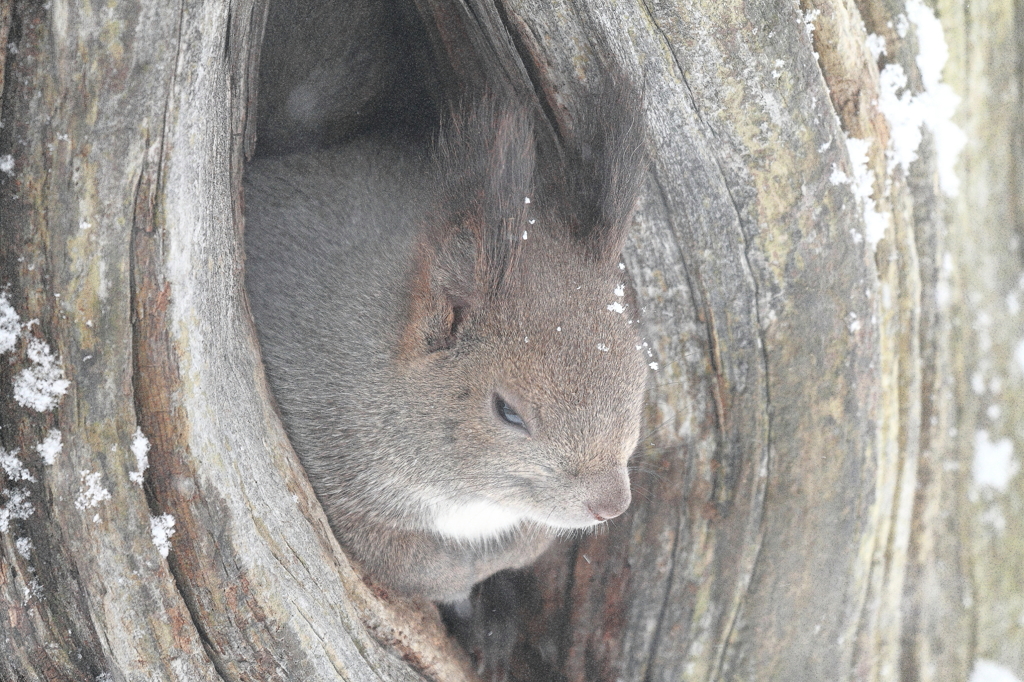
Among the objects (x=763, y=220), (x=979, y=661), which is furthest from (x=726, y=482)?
(x=979, y=661)

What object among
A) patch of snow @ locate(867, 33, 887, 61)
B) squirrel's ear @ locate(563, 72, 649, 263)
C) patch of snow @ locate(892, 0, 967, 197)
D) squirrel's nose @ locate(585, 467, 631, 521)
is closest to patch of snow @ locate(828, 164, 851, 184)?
patch of snow @ locate(892, 0, 967, 197)

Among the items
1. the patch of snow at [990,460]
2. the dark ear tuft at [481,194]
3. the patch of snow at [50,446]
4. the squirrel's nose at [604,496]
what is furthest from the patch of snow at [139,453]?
the patch of snow at [990,460]

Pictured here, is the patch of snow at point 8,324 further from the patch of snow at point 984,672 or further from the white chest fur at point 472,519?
the patch of snow at point 984,672

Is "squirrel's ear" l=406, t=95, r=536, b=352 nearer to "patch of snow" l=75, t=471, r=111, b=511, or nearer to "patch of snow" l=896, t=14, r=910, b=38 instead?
"patch of snow" l=75, t=471, r=111, b=511

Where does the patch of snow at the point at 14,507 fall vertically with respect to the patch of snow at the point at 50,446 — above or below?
below

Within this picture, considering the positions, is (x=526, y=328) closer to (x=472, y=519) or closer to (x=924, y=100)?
(x=472, y=519)

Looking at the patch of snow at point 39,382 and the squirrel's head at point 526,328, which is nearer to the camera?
the patch of snow at point 39,382

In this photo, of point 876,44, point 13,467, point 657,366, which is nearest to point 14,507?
point 13,467
